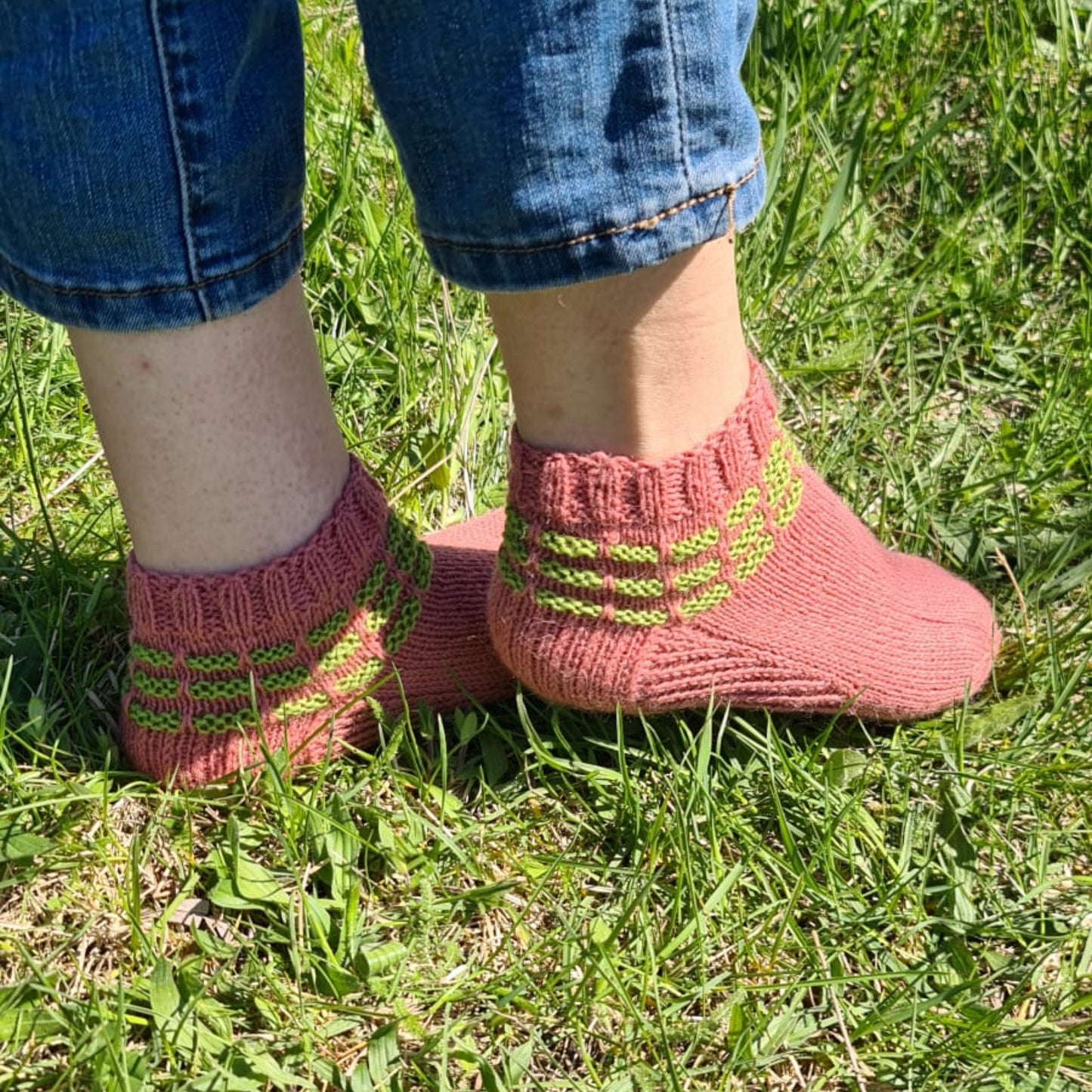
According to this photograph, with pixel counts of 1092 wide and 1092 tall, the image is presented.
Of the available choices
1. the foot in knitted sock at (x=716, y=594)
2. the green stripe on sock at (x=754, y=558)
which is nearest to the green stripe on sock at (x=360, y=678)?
the foot in knitted sock at (x=716, y=594)

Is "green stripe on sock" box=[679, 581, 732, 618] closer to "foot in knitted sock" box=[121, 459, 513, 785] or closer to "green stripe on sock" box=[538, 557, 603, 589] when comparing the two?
"green stripe on sock" box=[538, 557, 603, 589]

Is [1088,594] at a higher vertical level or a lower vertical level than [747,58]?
lower

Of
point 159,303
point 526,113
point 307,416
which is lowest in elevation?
point 307,416

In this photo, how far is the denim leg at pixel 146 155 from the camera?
0.80m

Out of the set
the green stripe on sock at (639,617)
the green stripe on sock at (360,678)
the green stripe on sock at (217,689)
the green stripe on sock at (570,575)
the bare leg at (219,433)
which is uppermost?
the bare leg at (219,433)

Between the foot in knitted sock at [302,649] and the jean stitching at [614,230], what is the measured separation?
0.34 metres

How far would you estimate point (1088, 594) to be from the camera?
1.38m

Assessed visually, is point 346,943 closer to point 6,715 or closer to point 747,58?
point 6,715

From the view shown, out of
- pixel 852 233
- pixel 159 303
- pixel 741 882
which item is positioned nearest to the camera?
pixel 159 303

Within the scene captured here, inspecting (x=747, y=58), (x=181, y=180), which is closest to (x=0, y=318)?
(x=181, y=180)

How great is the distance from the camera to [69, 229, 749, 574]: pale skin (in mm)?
940

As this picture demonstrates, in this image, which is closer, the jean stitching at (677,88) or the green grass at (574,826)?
the jean stitching at (677,88)

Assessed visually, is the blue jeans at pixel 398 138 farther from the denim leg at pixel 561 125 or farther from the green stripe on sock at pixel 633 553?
the green stripe on sock at pixel 633 553

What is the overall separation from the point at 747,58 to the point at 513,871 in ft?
4.17
